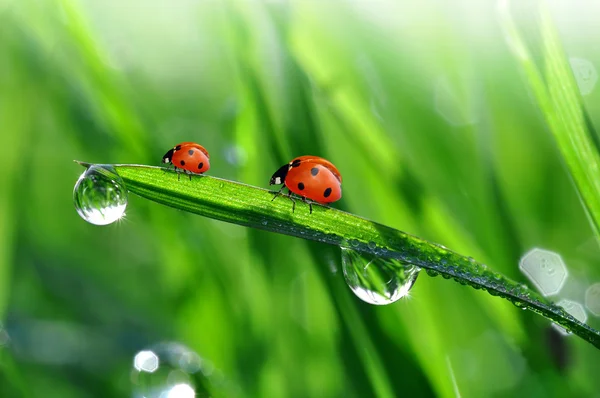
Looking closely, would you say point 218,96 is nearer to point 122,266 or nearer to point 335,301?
point 122,266

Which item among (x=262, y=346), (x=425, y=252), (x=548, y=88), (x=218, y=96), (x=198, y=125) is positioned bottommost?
(x=425, y=252)

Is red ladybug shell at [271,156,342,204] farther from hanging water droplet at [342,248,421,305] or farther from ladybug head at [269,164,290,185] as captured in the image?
hanging water droplet at [342,248,421,305]

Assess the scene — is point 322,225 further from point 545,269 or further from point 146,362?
point 545,269

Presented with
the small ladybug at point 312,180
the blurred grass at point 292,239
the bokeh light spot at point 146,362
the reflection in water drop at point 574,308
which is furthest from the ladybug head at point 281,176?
the reflection in water drop at point 574,308

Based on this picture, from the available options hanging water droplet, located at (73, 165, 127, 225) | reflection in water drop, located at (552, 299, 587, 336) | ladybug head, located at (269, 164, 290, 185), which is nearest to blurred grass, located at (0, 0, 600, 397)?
reflection in water drop, located at (552, 299, 587, 336)

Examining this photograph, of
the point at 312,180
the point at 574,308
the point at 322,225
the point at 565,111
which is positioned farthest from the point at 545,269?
the point at 322,225

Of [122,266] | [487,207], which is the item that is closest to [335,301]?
[487,207]
